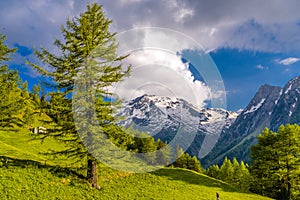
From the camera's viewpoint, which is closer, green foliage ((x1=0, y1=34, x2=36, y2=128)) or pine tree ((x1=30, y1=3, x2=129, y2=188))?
pine tree ((x1=30, y1=3, x2=129, y2=188))

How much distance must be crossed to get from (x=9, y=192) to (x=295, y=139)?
40.7 m

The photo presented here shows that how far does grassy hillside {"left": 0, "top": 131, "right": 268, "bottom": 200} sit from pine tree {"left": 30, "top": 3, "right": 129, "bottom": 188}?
7.08ft

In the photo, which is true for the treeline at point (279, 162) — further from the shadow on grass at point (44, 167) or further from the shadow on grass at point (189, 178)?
the shadow on grass at point (44, 167)

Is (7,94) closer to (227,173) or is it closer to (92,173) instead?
(92,173)

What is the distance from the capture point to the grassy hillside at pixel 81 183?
2138 centimetres

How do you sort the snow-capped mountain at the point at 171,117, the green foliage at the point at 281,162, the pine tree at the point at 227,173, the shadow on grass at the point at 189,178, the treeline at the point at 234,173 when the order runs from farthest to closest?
the pine tree at the point at 227,173 → the treeline at the point at 234,173 → the green foliage at the point at 281,162 → the shadow on grass at the point at 189,178 → the snow-capped mountain at the point at 171,117

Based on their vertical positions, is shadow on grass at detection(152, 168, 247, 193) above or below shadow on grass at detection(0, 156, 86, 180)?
below

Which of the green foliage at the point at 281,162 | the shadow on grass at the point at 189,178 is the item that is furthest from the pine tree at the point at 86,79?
the green foliage at the point at 281,162

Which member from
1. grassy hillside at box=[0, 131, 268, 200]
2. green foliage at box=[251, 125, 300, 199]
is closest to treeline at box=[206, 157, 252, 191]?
green foliage at box=[251, 125, 300, 199]

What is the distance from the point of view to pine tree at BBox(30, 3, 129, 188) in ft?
76.0

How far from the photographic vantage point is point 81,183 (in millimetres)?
24750

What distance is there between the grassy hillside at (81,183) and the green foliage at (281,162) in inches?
286

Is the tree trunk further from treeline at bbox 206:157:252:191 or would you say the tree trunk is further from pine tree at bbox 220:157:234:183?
pine tree at bbox 220:157:234:183

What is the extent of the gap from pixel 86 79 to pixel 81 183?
8.95m
